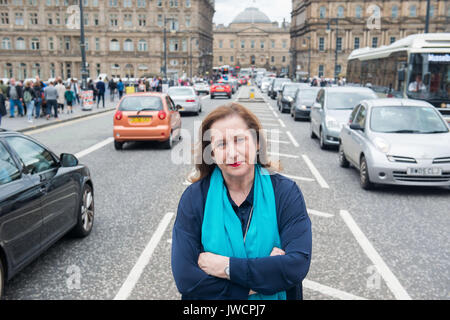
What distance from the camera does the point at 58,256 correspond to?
18.2 ft

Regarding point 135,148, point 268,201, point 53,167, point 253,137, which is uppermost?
point 253,137

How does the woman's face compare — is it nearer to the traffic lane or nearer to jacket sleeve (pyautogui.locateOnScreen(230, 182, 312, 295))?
jacket sleeve (pyautogui.locateOnScreen(230, 182, 312, 295))

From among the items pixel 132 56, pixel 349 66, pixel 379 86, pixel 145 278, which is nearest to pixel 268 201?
pixel 145 278

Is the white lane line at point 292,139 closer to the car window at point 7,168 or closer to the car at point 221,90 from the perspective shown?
the car window at point 7,168

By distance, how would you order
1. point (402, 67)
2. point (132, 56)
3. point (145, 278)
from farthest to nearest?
point (132, 56) < point (402, 67) < point (145, 278)

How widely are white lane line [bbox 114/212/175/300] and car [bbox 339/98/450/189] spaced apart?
3957mm

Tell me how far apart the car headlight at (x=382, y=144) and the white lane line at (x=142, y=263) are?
13.5 ft

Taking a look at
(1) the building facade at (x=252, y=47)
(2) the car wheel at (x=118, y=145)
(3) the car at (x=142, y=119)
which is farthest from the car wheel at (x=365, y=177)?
(1) the building facade at (x=252, y=47)

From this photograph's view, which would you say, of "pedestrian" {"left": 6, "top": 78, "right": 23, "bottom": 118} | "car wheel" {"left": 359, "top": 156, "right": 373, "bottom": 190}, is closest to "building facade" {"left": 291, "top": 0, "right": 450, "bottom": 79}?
"pedestrian" {"left": 6, "top": 78, "right": 23, "bottom": 118}

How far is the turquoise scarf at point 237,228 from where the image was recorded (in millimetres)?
2316

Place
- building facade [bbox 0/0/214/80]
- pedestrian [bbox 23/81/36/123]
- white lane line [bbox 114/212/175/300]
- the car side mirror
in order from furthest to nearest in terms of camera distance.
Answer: building facade [bbox 0/0/214/80]
pedestrian [bbox 23/81/36/123]
the car side mirror
white lane line [bbox 114/212/175/300]

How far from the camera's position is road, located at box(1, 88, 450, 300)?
15.3 ft

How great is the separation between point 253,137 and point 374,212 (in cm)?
546

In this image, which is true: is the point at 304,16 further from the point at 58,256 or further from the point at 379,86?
the point at 58,256
